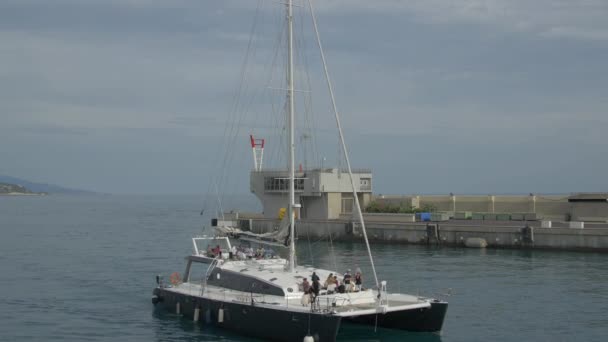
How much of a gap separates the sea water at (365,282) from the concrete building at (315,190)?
19.8 feet

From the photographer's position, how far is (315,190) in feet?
250

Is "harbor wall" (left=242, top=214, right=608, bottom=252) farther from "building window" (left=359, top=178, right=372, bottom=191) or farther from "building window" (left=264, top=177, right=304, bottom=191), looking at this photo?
"building window" (left=359, top=178, right=372, bottom=191)

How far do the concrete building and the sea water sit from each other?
6.03 metres

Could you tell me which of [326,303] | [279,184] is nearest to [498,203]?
[279,184]

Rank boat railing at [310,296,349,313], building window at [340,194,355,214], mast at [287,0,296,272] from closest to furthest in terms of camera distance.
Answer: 1. boat railing at [310,296,349,313]
2. mast at [287,0,296,272]
3. building window at [340,194,355,214]

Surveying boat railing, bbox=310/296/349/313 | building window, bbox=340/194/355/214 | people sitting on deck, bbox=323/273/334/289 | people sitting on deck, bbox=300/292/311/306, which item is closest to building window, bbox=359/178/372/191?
building window, bbox=340/194/355/214

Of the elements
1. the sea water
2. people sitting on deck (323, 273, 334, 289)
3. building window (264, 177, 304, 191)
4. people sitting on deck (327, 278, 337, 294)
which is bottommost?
the sea water

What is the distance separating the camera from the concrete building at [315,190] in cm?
7631

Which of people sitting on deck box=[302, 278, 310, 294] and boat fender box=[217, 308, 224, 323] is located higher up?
people sitting on deck box=[302, 278, 310, 294]

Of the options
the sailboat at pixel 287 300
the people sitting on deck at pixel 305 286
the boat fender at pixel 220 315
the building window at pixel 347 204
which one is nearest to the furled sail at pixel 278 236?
the sailboat at pixel 287 300

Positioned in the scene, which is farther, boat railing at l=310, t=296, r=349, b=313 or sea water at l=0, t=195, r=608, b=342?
sea water at l=0, t=195, r=608, b=342

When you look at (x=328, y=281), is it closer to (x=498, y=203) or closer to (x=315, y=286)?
(x=315, y=286)

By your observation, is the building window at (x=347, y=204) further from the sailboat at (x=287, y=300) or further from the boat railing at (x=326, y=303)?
the boat railing at (x=326, y=303)

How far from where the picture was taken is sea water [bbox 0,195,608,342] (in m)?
30.9
